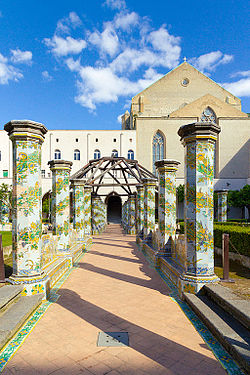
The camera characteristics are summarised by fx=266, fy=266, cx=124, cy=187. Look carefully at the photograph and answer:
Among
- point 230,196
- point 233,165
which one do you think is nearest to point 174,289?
point 230,196

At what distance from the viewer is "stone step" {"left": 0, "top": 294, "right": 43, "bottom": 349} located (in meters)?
3.49

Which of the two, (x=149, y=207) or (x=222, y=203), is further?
(x=222, y=203)

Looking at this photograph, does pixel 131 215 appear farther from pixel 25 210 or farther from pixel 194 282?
pixel 25 210

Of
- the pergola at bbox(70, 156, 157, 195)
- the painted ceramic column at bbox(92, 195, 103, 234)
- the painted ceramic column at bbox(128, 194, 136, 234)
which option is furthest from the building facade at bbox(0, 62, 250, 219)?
the pergola at bbox(70, 156, 157, 195)

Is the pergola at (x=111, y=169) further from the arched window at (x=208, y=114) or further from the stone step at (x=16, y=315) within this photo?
the arched window at (x=208, y=114)

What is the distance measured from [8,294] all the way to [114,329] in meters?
1.87

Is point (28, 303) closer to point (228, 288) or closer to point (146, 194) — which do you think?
point (228, 288)

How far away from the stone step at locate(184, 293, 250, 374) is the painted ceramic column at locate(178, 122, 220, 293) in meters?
0.45

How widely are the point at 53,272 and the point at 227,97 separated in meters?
38.4

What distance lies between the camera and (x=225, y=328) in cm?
358

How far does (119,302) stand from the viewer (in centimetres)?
504

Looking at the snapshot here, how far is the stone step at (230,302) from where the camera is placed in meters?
3.62

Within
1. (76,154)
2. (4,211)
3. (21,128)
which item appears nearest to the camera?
(21,128)

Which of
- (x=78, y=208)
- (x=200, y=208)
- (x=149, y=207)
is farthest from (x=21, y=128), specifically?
(x=149, y=207)
